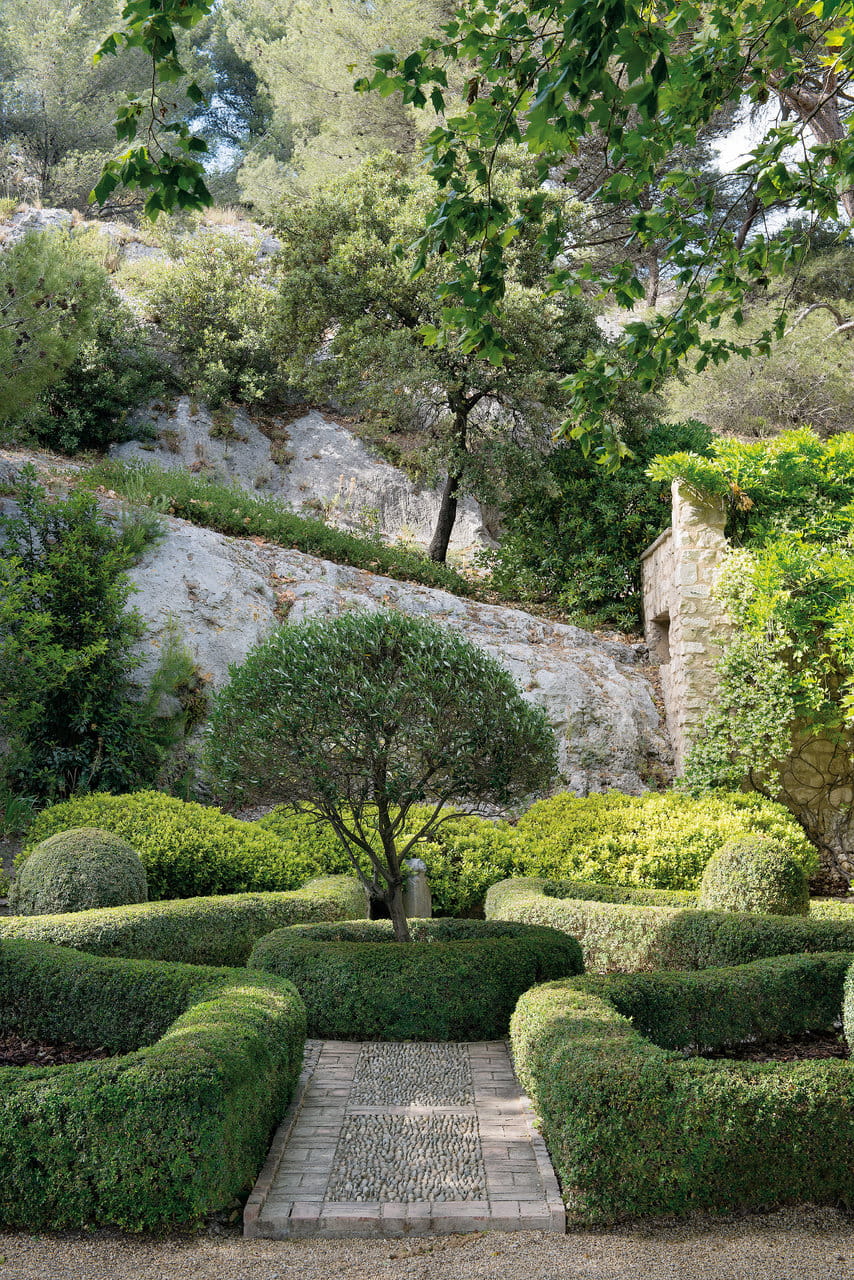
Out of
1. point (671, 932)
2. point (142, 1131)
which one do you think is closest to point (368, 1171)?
point (142, 1131)

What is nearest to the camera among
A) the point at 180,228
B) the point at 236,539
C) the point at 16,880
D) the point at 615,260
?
the point at 16,880

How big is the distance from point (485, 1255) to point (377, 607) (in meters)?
7.90

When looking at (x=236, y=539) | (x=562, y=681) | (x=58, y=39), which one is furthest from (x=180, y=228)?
(x=562, y=681)

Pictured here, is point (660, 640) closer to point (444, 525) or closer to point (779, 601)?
point (779, 601)

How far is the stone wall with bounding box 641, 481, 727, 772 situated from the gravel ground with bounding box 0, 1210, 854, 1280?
634cm

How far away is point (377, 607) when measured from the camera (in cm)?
1043

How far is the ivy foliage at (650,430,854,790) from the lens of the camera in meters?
8.56

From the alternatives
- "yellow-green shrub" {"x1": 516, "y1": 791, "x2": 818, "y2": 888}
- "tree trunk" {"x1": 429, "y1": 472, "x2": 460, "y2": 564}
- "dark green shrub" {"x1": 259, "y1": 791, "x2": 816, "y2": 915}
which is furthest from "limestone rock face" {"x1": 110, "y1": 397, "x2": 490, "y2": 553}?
"dark green shrub" {"x1": 259, "y1": 791, "x2": 816, "y2": 915}

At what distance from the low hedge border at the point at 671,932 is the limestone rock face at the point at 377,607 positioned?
315 centimetres

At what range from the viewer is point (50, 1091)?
323 centimetres

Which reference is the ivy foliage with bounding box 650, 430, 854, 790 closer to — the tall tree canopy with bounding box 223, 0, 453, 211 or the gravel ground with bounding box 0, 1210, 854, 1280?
the gravel ground with bounding box 0, 1210, 854, 1280

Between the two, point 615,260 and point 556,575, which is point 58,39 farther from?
point 556,575

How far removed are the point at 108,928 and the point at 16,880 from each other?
1.23 metres

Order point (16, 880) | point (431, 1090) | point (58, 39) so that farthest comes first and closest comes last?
point (58, 39) → point (16, 880) → point (431, 1090)
